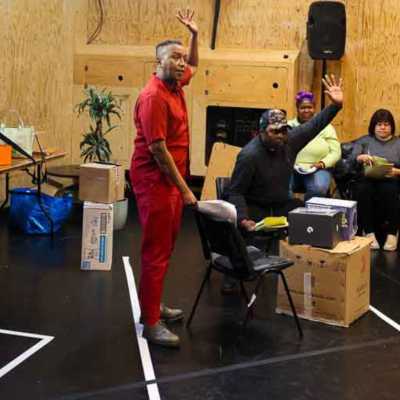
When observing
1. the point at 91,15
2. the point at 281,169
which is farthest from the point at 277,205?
the point at 91,15

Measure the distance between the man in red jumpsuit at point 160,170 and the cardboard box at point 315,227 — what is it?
0.77m

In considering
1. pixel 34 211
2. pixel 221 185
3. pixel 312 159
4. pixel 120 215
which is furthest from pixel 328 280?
pixel 34 211

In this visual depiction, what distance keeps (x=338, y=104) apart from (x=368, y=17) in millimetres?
3317

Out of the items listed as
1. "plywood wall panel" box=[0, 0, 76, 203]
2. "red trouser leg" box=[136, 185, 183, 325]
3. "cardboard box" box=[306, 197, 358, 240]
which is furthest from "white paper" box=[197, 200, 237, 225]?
"plywood wall panel" box=[0, 0, 76, 203]

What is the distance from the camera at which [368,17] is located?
26.5 feet

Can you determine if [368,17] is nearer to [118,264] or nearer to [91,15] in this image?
[91,15]

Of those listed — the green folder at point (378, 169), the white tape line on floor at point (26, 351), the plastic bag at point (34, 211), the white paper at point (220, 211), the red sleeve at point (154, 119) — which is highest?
the red sleeve at point (154, 119)

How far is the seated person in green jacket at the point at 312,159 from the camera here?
7047mm

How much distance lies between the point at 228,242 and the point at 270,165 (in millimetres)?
1081

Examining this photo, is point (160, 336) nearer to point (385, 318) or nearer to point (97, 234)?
point (385, 318)

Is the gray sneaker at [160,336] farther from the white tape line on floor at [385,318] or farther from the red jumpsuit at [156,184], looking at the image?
the white tape line on floor at [385,318]

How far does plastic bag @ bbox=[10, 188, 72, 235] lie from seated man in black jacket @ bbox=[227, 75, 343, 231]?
2.18 metres

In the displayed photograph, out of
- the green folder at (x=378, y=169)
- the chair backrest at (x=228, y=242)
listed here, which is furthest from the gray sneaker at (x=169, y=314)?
the green folder at (x=378, y=169)

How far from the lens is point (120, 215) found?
718 cm
